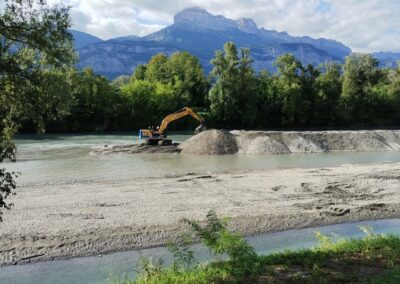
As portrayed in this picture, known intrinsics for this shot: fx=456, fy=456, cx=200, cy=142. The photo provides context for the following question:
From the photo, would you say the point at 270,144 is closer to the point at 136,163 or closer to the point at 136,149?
the point at 136,149

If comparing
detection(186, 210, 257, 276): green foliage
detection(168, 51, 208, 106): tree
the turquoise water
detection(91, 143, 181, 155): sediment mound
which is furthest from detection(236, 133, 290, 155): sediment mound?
detection(168, 51, 208, 106): tree

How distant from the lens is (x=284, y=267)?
366 inches

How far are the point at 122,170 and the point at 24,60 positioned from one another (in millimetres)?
23393

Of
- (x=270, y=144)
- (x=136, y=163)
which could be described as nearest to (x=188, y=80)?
(x=270, y=144)

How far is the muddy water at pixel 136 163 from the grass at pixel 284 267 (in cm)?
1822

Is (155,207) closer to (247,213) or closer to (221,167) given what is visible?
(247,213)

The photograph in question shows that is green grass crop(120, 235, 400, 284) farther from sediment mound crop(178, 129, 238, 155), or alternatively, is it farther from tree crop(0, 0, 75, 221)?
sediment mound crop(178, 129, 238, 155)

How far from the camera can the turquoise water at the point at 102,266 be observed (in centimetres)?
1151

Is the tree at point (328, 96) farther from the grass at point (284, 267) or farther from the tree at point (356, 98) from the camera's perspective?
the grass at point (284, 267)

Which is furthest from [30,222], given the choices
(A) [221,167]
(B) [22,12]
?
(A) [221,167]

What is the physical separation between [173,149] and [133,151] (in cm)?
359

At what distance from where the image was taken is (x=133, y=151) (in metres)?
40.7

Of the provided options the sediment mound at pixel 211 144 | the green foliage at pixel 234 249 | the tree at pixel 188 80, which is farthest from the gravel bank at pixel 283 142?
the tree at pixel 188 80

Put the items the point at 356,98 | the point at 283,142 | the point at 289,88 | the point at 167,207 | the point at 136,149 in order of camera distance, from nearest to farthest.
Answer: the point at 167,207
the point at 136,149
the point at 283,142
the point at 289,88
the point at 356,98
